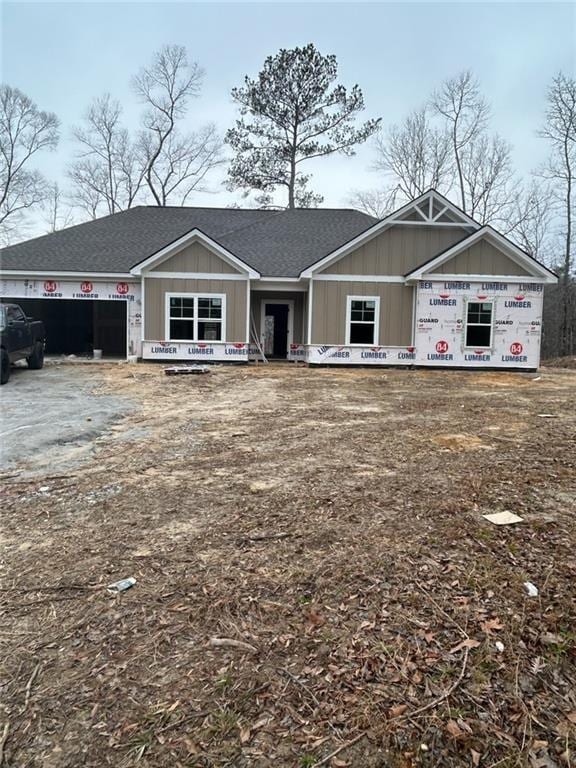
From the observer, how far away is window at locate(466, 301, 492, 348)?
49.0 feet

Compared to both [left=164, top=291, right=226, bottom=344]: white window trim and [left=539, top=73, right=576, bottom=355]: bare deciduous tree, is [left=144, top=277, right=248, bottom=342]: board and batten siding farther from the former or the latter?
[left=539, top=73, right=576, bottom=355]: bare deciduous tree

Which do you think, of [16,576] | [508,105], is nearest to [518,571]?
[16,576]

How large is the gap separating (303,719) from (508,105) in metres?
32.6

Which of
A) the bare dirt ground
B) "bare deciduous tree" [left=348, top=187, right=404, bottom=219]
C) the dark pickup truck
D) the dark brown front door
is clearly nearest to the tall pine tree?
"bare deciduous tree" [left=348, top=187, right=404, bottom=219]

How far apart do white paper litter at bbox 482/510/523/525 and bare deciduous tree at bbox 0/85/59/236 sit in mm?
32439

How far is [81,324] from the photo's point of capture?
1952 cm

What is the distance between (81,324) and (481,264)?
1468 cm

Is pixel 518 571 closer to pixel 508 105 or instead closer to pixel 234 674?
pixel 234 674

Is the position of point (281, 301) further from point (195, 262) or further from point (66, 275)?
point (66, 275)

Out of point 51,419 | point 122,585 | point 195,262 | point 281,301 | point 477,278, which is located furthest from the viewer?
point 281,301

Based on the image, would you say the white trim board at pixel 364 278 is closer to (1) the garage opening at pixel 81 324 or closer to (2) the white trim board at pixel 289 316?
(2) the white trim board at pixel 289 316

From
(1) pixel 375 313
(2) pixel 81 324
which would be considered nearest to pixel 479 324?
(1) pixel 375 313

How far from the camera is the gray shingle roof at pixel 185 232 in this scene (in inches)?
635

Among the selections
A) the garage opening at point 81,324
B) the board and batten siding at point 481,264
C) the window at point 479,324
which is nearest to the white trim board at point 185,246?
the garage opening at point 81,324
